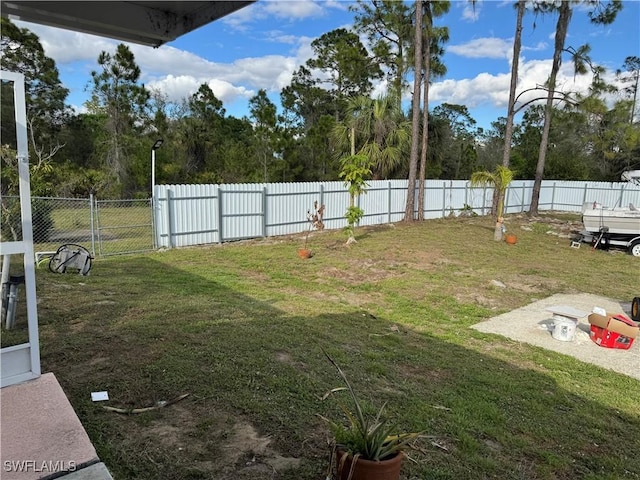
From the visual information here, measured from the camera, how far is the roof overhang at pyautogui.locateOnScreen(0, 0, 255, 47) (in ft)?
7.01

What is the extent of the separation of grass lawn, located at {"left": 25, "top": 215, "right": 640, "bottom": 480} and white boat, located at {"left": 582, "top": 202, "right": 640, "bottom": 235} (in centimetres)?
385

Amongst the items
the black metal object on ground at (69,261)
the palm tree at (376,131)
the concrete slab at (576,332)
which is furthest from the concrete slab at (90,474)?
the palm tree at (376,131)

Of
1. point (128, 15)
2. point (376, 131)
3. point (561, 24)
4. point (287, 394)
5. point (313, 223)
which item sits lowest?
point (287, 394)

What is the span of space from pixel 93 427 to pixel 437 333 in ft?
12.5

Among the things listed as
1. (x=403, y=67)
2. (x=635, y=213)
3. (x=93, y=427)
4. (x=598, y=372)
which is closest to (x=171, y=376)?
(x=93, y=427)

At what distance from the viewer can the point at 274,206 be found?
39.4ft

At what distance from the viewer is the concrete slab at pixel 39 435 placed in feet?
5.88

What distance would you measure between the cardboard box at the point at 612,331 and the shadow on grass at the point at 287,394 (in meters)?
0.92

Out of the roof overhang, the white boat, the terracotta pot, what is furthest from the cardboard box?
the white boat

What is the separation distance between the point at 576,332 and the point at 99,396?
209 inches

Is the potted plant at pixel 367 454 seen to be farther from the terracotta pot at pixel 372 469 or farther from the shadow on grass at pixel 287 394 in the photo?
the shadow on grass at pixel 287 394

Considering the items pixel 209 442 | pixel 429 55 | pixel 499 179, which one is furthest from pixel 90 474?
pixel 429 55

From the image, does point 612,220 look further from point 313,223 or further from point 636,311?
point 313,223

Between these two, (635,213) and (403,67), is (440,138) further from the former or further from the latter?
(635,213)
